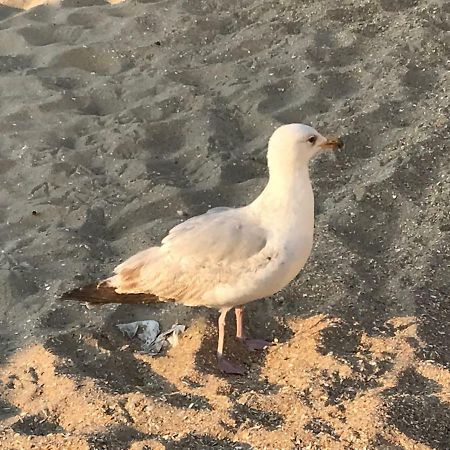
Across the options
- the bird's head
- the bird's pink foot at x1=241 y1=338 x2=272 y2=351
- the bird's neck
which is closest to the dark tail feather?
the bird's pink foot at x1=241 y1=338 x2=272 y2=351

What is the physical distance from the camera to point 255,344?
3195mm

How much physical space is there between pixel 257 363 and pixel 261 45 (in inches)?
110

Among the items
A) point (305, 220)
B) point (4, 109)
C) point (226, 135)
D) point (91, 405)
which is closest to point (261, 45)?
point (226, 135)

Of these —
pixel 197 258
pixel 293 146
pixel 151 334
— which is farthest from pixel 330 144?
pixel 151 334

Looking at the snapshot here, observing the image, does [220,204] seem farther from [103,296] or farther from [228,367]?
[228,367]

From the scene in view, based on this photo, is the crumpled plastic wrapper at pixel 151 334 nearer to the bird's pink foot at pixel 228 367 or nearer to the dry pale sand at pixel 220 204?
the dry pale sand at pixel 220 204

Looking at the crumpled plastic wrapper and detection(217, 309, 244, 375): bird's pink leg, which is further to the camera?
the crumpled plastic wrapper

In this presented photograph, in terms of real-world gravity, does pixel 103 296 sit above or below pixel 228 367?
above

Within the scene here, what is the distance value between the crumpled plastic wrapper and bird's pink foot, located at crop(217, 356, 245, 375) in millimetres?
235

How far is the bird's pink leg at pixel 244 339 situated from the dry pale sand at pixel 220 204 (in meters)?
0.04

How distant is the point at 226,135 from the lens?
14.9 ft

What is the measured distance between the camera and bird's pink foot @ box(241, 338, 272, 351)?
3.18 meters

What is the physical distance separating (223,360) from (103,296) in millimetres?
539

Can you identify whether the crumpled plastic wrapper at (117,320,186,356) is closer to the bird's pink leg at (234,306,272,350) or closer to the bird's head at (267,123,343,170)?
the bird's pink leg at (234,306,272,350)
